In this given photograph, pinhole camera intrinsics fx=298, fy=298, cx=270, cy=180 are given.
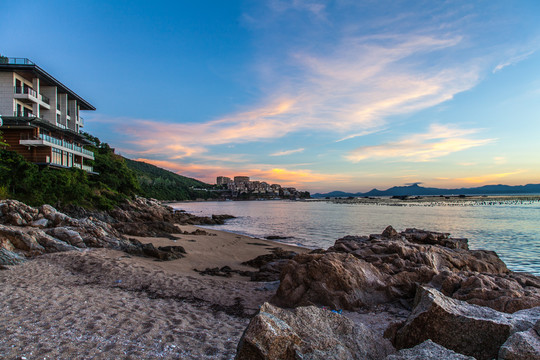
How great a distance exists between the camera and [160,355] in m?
4.85

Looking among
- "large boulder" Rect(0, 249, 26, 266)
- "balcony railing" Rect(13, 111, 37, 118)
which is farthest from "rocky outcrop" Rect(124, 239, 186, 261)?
"balcony railing" Rect(13, 111, 37, 118)

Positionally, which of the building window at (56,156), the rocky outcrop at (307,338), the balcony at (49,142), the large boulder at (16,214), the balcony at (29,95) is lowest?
the rocky outcrop at (307,338)

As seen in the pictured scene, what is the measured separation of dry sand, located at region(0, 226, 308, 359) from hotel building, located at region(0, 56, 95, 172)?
105 feet

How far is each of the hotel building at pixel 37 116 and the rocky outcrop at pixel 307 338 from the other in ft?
137

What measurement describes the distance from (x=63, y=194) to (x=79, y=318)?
29.2 meters

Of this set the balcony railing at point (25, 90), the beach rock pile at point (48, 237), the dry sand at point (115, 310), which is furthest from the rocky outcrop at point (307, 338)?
the balcony railing at point (25, 90)

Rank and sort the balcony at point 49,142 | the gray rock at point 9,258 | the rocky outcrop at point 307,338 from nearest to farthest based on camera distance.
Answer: the rocky outcrop at point 307,338
the gray rock at point 9,258
the balcony at point 49,142

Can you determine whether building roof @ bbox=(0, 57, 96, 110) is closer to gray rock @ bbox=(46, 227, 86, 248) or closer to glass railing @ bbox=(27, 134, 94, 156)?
glass railing @ bbox=(27, 134, 94, 156)

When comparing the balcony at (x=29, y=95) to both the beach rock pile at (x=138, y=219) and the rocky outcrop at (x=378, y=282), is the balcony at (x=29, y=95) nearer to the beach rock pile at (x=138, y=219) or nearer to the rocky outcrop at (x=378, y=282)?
A: the beach rock pile at (x=138, y=219)

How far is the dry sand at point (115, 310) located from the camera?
5012 mm

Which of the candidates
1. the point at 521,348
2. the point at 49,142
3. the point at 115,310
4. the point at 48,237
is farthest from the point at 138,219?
the point at 521,348

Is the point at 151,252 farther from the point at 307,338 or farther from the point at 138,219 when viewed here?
the point at 138,219

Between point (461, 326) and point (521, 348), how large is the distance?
75cm

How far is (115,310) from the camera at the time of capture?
6.88 m
